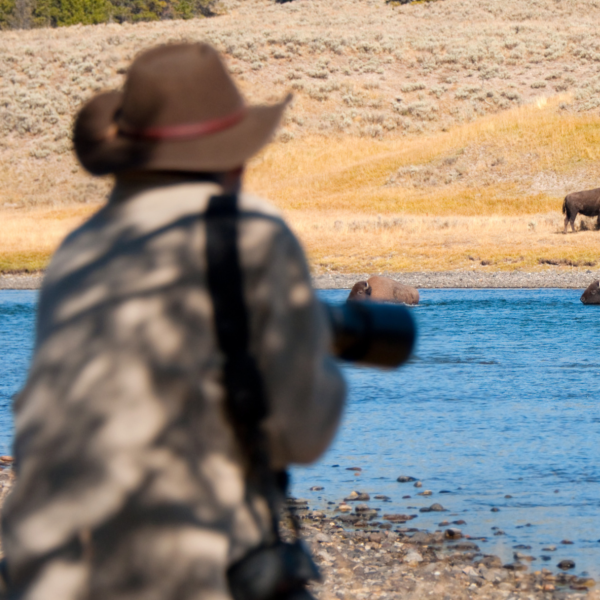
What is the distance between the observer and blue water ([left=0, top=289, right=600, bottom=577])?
21.4ft

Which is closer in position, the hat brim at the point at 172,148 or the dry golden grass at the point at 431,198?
the hat brim at the point at 172,148

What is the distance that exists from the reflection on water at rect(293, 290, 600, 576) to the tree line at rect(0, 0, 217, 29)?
69803mm

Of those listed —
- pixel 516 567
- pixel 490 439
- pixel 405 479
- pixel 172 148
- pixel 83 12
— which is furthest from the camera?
pixel 83 12

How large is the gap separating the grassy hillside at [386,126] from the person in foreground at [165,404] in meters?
24.0

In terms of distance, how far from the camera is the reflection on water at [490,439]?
6487mm

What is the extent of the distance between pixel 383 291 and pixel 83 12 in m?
67.6

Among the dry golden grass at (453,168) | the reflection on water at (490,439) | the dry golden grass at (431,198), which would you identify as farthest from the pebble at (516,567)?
the dry golden grass at (453,168)

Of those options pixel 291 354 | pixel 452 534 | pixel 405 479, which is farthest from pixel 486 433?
pixel 291 354

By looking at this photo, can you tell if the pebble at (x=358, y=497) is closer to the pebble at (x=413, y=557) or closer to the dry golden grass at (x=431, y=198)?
the pebble at (x=413, y=557)

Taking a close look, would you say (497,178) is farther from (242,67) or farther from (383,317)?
(383,317)

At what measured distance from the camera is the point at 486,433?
9.24 m

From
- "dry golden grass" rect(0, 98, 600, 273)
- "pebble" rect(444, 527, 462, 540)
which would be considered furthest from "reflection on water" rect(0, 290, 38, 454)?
"dry golden grass" rect(0, 98, 600, 273)

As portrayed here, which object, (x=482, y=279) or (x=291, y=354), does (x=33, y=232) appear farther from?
(x=291, y=354)

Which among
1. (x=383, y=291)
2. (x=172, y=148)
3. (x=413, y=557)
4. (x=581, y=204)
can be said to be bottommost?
(x=581, y=204)
